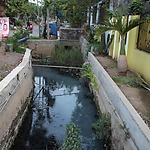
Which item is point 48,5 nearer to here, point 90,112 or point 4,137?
point 90,112

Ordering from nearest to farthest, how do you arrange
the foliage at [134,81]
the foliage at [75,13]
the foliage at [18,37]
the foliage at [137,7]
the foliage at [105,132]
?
the foliage at [105,132] → the foliage at [134,81] → the foliage at [137,7] → the foliage at [18,37] → the foliage at [75,13]

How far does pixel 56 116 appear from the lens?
9.29m

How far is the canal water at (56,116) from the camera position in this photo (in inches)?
289

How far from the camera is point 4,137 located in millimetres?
6168

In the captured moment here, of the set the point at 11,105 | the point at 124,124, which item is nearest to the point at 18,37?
the point at 11,105

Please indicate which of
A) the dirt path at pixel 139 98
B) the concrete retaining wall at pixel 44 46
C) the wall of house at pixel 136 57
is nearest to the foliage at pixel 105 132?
the dirt path at pixel 139 98

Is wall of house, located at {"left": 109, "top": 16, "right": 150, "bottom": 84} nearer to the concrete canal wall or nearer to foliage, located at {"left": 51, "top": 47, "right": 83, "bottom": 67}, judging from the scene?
the concrete canal wall

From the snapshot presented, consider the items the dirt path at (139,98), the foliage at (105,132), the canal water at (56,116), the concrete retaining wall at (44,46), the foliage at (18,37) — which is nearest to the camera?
the dirt path at (139,98)

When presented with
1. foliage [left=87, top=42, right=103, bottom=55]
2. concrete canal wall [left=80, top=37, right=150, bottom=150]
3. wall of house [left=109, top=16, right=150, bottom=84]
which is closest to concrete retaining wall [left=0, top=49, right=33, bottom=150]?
concrete canal wall [left=80, top=37, right=150, bottom=150]

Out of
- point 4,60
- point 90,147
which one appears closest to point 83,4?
point 4,60

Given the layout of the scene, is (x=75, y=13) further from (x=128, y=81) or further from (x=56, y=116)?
(x=128, y=81)

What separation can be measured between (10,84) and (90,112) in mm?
3816

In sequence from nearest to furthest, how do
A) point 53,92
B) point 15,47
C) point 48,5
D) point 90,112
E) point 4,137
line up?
1. point 4,137
2. point 90,112
3. point 53,92
4. point 15,47
5. point 48,5

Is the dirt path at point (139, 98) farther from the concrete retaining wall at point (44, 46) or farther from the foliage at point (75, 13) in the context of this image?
the foliage at point (75, 13)
